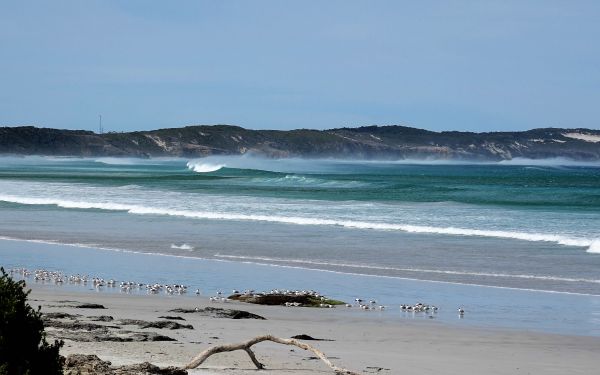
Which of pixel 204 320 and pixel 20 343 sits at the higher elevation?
pixel 20 343

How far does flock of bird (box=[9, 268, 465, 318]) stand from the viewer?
526 inches

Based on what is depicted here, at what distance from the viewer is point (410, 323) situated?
1205cm

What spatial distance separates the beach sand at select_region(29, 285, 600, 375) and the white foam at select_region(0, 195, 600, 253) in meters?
12.3

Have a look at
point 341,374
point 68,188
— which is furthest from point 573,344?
point 68,188

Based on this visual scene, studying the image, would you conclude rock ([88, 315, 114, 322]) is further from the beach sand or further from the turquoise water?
the turquoise water

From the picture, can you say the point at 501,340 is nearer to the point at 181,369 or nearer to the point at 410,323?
the point at 410,323

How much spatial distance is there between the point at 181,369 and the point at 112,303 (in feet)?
19.0

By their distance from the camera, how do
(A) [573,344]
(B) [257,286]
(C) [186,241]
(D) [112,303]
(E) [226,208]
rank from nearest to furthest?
(A) [573,344] < (D) [112,303] < (B) [257,286] < (C) [186,241] < (E) [226,208]

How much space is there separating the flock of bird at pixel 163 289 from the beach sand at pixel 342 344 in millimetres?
454

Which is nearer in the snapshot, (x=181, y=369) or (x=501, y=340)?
(x=181, y=369)

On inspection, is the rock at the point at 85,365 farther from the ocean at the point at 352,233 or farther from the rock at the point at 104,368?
the ocean at the point at 352,233

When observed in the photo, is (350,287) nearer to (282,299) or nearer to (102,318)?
(282,299)

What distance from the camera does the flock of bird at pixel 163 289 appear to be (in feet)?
43.9

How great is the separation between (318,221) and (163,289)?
56.6 feet
